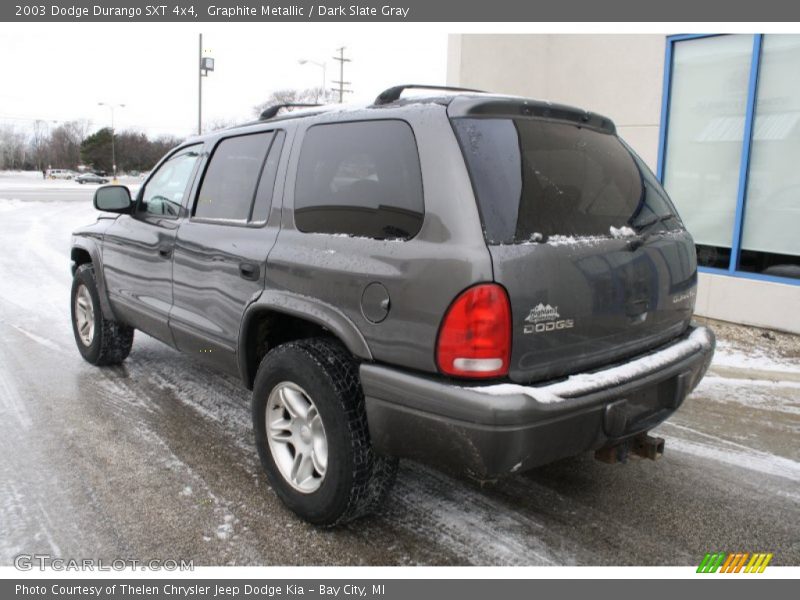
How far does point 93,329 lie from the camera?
548 centimetres

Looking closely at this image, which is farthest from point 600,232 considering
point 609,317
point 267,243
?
point 267,243

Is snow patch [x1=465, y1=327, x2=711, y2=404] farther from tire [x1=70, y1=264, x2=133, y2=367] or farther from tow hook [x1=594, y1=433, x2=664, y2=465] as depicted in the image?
tire [x1=70, y1=264, x2=133, y2=367]

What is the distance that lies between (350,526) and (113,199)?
309 centimetres

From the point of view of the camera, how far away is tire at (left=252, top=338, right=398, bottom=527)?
9.29ft

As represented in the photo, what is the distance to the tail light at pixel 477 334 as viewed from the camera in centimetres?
248

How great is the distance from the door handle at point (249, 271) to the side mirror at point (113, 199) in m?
1.84

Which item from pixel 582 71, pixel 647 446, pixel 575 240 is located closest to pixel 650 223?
pixel 575 240

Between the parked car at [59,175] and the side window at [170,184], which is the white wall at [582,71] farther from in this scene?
→ the parked car at [59,175]

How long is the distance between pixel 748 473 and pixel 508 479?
4.57ft

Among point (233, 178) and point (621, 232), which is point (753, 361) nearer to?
point (621, 232)

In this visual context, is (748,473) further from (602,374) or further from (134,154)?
(134,154)

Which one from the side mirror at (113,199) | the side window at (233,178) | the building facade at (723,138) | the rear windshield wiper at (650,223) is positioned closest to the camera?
the rear windshield wiper at (650,223)

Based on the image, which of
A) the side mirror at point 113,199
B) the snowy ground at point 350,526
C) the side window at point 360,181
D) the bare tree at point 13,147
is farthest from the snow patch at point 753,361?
the bare tree at point 13,147
